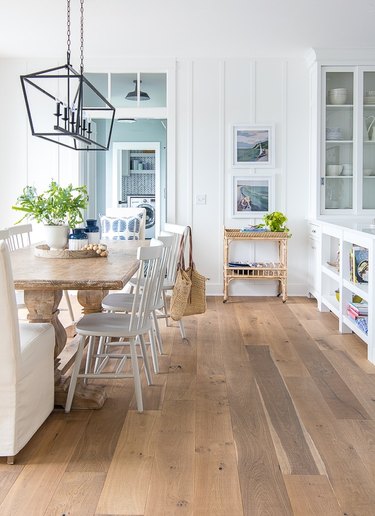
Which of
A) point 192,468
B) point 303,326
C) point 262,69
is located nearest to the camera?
point 192,468

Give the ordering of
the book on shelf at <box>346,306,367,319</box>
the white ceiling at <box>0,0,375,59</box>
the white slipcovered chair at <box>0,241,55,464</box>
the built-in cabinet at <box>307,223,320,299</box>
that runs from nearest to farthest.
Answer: the white slipcovered chair at <box>0,241,55,464</box> < the book on shelf at <box>346,306,367,319</box> < the white ceiling at <box>0,0,375,59</box> < the built-in cabinet at <box>307,223,320,299</box>

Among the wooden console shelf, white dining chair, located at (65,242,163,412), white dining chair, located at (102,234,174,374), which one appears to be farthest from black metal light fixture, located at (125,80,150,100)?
white dining chair, located at (65,242,163,412)

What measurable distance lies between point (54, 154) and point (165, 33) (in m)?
1.81

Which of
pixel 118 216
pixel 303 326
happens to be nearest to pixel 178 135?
pixel 118 216

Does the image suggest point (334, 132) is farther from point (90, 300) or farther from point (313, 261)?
point (90, 300)

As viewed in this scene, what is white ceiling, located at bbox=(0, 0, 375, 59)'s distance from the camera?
449 cm

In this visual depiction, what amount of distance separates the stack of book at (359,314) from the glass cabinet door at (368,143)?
183 centimetres

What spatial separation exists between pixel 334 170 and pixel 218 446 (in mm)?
4069

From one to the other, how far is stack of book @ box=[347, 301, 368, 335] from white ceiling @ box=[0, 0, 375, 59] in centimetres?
230

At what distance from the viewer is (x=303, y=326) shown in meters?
4.82

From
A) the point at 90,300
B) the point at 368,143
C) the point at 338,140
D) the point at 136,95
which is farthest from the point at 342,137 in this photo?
the point at 90,300

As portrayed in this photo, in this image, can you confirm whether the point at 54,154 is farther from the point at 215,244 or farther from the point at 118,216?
the point at 215,244

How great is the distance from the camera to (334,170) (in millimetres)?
5883

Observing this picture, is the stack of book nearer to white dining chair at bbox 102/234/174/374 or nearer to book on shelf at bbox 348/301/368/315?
book on shelf at bbox 348/301/368/315
